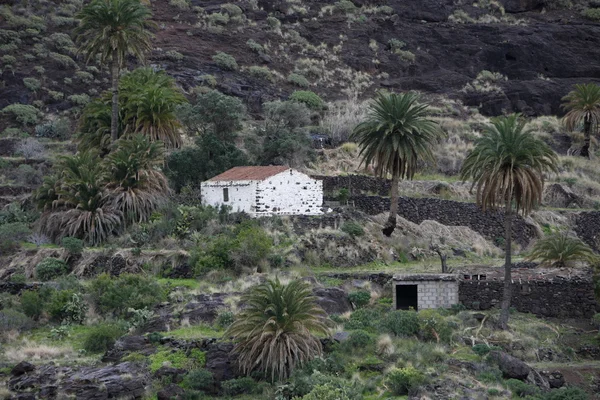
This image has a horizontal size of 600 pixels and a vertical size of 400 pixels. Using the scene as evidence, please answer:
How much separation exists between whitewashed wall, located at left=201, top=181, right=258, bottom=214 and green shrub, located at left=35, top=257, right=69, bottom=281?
943cm

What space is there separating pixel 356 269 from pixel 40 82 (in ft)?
133

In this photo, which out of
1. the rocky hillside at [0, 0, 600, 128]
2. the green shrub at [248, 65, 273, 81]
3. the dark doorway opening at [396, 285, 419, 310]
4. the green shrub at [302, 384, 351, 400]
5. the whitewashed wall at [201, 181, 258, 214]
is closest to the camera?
the green shrub at [302, 384, 351, 400]

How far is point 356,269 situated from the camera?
49.0 meters

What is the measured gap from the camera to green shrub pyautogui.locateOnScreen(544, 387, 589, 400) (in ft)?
113

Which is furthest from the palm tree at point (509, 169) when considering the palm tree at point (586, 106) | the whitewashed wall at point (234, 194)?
the palm tree at point (586, 106)

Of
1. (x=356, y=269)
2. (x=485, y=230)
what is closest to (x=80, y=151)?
(x=356, y=269)

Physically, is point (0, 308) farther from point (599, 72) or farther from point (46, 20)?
point (599, 72)

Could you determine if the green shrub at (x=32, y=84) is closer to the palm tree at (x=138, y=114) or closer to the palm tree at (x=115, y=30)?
the palm tree at (x=138, y=114)

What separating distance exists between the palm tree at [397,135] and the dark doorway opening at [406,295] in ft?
27.1

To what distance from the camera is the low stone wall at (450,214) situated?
5719 centimetres

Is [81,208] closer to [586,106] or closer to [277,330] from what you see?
[277,330]

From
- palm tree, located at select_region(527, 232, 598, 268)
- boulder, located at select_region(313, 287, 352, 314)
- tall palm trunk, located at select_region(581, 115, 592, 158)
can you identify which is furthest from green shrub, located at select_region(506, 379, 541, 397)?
tall palm trunk, located at select_region(581, 115, 592, 158)

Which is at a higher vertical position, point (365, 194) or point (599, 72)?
point (599, 72)

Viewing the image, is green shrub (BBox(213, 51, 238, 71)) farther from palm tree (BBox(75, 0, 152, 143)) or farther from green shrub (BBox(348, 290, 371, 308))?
green shrub (BBox(348, 290, 371, 308))
